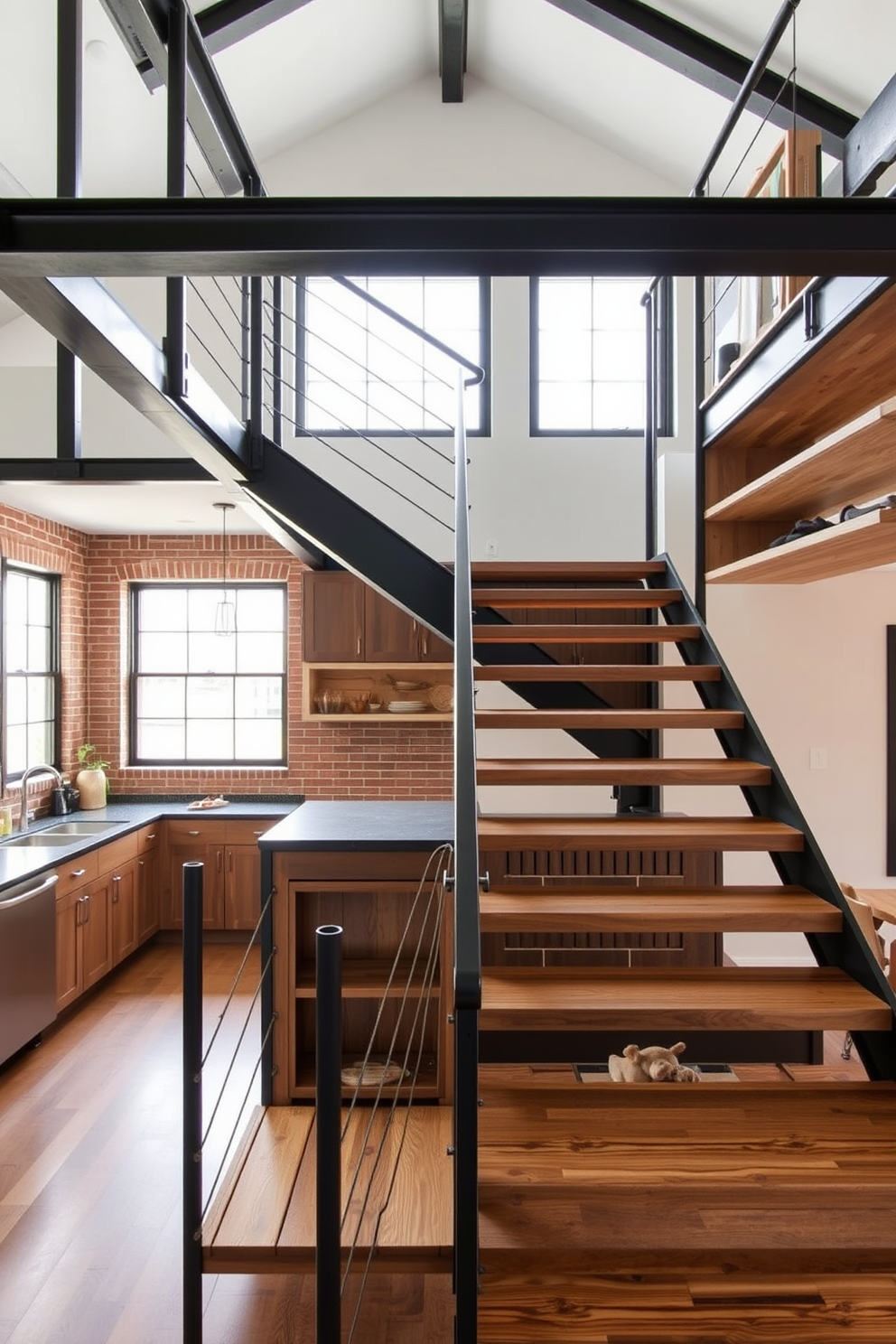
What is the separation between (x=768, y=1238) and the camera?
5.54ft

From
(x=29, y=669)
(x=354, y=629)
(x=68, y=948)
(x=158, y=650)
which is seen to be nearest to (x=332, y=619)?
(x=354, y=629)

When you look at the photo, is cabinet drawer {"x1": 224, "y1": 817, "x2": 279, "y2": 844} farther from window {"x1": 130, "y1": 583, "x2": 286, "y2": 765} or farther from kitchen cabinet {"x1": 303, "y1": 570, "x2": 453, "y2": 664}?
kitchen cabinet {"x1": 303, "y1": 570, "x2": 453, "y2": 664}

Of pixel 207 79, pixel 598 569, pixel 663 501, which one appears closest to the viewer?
pixel 207 79

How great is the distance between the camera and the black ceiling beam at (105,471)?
3.95 m

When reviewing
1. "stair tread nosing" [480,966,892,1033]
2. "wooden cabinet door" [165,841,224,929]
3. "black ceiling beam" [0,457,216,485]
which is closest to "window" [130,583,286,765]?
"wooden cabinet door" [165,841,224,929]

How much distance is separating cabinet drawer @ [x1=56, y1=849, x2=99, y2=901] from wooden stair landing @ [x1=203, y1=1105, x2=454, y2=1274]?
208cm

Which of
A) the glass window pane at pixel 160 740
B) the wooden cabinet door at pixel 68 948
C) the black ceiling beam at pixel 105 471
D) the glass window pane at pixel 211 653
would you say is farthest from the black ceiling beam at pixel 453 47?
the wooden cabinet door at pixel 68 948

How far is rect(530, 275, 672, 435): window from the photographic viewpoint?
19.2ft

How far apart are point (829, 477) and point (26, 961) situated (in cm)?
407

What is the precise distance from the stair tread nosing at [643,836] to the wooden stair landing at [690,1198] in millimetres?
751

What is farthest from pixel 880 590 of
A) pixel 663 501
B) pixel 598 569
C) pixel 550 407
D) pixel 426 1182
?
pixel 426 1182

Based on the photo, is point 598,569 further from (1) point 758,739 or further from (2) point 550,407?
(2) point 550,407

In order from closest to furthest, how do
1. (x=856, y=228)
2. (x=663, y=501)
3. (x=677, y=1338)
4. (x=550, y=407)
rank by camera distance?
(x=677, y=1338) < (x=856, y=228) < (x=663, y=501) < (x=550, y=407)

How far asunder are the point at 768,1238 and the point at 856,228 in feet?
6.50
